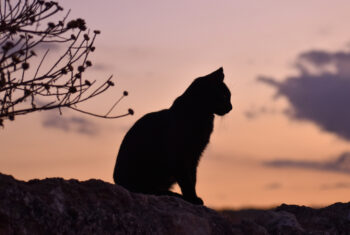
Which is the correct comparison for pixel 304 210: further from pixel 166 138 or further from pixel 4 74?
pixel 4 74

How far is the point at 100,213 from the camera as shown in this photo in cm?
518

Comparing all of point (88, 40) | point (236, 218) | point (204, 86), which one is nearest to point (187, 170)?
point (204, 86)

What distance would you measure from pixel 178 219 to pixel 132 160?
3.41 metres

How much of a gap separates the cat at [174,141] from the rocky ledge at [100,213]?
2202 millimetres

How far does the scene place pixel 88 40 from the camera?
643 cm

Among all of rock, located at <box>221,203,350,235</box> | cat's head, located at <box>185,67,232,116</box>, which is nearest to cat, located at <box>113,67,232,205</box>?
cat's head, located at <box>185,67,232,116</box>

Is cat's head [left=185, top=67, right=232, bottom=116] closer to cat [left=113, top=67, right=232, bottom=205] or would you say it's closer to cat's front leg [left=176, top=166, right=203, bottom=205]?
cat [left=113, top=67, right=232, bottom=205]

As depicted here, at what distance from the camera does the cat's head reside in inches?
354

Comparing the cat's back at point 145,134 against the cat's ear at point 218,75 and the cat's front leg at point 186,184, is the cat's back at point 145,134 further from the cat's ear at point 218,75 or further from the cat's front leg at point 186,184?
the cat's ear at point 218,75

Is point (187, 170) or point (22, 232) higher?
point (187, 170)

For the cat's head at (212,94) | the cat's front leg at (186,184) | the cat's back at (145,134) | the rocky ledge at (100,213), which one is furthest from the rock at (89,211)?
the cat's head at (212,94)

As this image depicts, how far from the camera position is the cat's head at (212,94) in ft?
29.5

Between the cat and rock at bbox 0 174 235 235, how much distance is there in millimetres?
2491

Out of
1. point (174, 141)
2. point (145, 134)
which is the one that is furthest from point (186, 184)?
point (145, 134)
